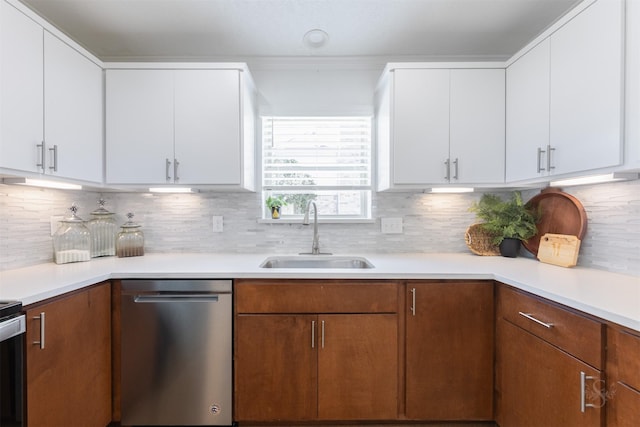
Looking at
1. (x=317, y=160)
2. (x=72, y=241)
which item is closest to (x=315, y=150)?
(x=317, y=160)

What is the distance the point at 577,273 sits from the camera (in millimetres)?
1582

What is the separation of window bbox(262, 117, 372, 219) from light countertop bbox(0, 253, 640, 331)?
0.52 m

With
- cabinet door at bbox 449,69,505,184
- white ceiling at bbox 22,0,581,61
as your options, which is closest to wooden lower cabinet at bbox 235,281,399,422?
cabinet door at bbox 449,69,505,184

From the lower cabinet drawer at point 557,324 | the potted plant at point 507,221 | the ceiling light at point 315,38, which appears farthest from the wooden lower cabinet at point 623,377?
the ceiling light at point 315,38

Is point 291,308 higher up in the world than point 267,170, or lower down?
lower down

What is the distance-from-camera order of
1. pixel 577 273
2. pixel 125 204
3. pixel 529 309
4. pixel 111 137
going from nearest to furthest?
pixel 529 309, pixel 577 273, pixel 111 137, pixel 125 204

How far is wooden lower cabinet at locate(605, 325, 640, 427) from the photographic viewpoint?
93 centimetres

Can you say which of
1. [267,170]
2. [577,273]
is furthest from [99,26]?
[577,273]

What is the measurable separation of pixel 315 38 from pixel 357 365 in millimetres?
2095

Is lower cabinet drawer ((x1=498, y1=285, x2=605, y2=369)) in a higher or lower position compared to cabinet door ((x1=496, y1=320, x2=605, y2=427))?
higher

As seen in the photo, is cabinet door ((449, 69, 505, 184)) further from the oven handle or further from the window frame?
the oven handle

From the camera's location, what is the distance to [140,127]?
1.95 metres

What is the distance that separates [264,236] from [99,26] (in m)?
1.77

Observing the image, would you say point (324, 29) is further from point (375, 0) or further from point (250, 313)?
point (250, 313)
